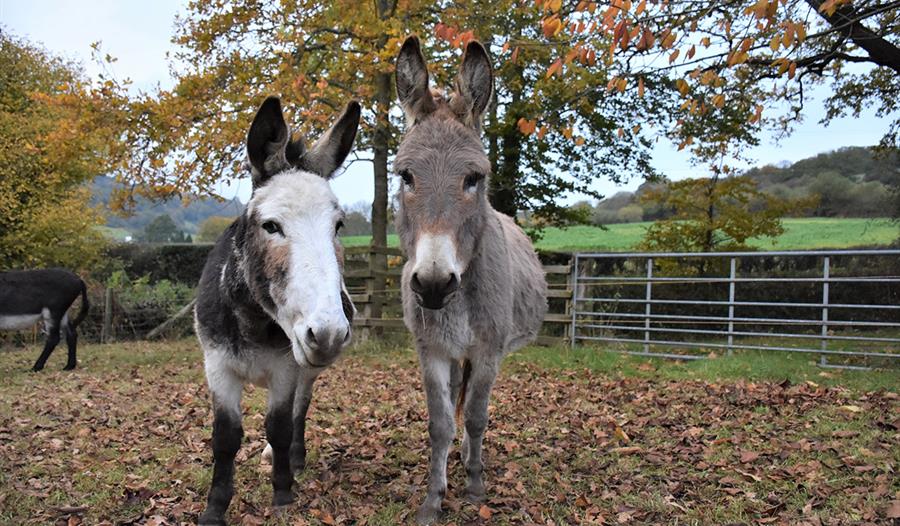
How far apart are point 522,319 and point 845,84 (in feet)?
40.5

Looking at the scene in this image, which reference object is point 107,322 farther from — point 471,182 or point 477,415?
point 471,182

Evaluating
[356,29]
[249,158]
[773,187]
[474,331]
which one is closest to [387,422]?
[474,331]

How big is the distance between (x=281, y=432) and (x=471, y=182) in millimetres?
1747

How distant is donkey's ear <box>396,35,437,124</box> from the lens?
357 centimetres

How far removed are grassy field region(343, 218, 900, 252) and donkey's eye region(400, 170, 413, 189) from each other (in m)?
11.2

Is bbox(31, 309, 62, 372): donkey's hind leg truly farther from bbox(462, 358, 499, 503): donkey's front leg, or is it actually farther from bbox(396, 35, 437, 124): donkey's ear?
bbox(396, 35, 437, 124): donkey's ear

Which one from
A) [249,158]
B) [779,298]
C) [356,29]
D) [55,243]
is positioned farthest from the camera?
[55,243]

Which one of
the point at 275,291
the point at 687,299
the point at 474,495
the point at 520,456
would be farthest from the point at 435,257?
the point at 687,299

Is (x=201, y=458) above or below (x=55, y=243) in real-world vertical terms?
below

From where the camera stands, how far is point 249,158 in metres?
3.24

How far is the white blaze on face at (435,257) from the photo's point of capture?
292 cm

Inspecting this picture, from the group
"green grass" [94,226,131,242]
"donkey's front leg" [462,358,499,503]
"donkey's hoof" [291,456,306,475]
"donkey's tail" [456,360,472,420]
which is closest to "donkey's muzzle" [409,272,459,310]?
"donkey's front leg" [462,358,499,503]

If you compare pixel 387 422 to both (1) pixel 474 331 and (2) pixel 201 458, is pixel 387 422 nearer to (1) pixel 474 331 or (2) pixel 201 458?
(2) pixel 201 458

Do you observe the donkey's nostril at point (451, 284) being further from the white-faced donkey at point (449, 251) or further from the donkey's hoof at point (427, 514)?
the donkey's hoof at point (427, 514)
